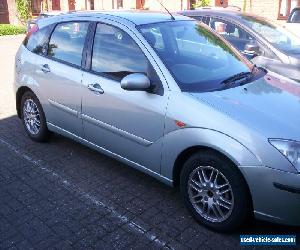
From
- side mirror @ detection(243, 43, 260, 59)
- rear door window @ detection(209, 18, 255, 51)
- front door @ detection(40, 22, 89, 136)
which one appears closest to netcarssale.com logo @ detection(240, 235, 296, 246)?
front door @ detection(40, 22, 89, 136)

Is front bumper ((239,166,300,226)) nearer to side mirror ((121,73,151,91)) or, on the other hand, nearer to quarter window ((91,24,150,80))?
side mirror ((121,73,151,91))

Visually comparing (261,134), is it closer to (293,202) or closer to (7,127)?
(293,202)

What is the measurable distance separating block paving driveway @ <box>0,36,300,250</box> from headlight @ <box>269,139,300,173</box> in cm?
86

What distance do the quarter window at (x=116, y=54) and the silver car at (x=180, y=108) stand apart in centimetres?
1

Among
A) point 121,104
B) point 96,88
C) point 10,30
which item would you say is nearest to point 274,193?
point 121,104

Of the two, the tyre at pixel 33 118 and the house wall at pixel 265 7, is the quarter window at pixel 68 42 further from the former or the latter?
the house wall at pixel 265 7

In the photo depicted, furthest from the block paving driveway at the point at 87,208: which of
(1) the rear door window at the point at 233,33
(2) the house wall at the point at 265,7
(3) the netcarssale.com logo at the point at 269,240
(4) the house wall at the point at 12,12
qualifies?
(4) the house wall at the point at 12,12

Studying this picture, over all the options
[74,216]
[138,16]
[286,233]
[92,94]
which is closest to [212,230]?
[286,233]

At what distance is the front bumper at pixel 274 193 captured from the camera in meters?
2.80

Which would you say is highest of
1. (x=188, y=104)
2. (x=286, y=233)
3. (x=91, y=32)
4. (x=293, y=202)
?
(x=91, y=32)

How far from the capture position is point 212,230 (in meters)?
3.35

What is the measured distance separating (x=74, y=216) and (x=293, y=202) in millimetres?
1930

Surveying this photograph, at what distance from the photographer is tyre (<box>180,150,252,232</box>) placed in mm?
3070

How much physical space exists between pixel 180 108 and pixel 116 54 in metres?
1.05
